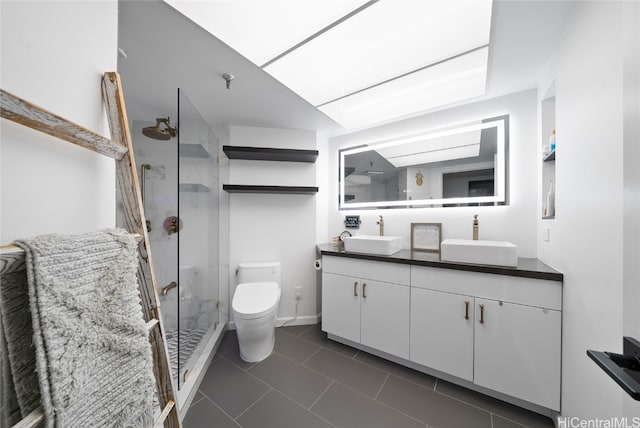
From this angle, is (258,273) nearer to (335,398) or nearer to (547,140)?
(335,398)

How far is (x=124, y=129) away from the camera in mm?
801

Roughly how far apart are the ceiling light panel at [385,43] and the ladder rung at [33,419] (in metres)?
1.66

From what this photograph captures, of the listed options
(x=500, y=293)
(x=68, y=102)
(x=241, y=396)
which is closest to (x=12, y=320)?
(x=68, y=102)

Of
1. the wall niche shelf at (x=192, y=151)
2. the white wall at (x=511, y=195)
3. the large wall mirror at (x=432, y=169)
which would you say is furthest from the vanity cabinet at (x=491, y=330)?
the wall niche shelf at (x=192, y=151)

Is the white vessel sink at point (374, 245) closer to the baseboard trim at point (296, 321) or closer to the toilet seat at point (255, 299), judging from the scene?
the toilet seat at point (255, 299)

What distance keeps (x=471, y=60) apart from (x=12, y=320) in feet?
7.14

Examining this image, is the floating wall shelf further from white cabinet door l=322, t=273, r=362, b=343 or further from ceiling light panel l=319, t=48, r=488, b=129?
white cabinet door l=322, t=273, r=362, b=343

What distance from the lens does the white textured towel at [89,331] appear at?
45 cm

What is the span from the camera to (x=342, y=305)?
2.03 metres

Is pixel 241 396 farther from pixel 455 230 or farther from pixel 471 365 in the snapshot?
pixel 455 230

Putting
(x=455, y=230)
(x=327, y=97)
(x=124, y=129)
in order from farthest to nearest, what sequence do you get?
1. (x=455, y=230)
2. (x=327, y=97)
3. (x=124, y=129)

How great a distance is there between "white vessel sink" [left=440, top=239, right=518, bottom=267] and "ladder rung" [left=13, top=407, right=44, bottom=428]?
1948mm

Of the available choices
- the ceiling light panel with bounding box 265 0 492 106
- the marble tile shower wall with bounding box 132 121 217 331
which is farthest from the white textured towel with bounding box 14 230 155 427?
the ceiling light panel with bounding box 265 0 492 106

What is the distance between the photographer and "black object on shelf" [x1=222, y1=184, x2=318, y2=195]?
7.41 ft
